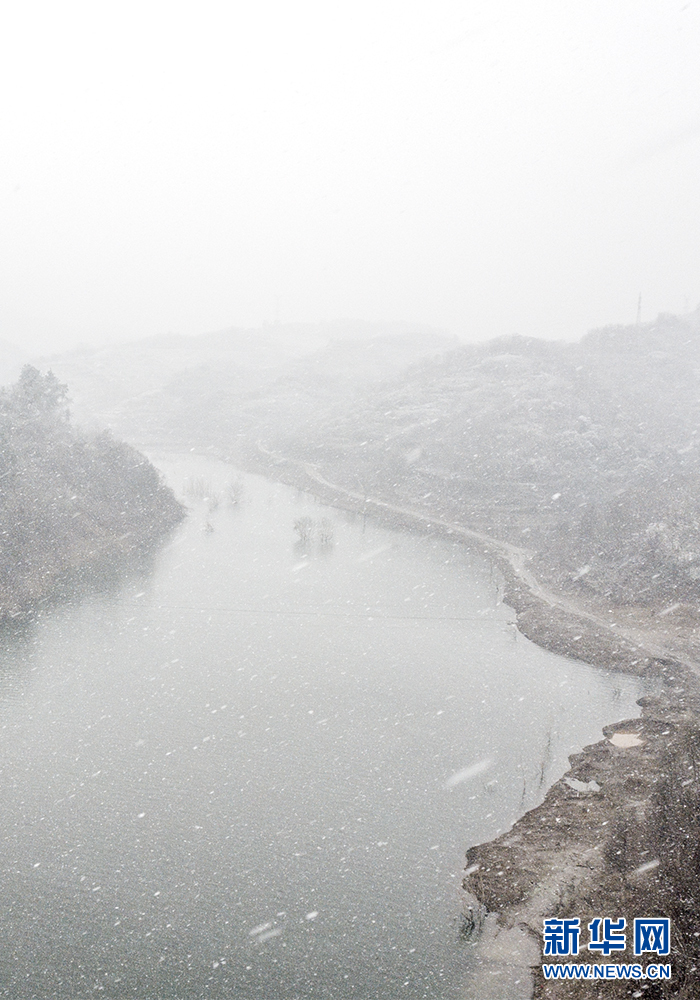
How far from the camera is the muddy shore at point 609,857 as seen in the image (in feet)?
46.6

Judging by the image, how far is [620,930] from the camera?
1485 cm

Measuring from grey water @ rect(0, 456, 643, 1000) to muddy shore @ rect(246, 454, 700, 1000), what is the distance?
29.8 inches

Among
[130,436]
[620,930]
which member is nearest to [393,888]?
[620,930]

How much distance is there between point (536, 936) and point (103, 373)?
112m

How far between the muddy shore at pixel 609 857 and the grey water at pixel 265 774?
29.8 inches

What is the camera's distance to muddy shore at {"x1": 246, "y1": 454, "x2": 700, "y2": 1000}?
1420 centimetres

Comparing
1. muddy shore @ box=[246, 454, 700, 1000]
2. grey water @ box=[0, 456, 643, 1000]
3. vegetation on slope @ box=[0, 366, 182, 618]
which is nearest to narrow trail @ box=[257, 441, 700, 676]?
muddy shore @ box=[246, 454, 700, 1000]

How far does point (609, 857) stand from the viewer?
1727 centimetres

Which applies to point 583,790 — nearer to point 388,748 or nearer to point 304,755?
point 388,748

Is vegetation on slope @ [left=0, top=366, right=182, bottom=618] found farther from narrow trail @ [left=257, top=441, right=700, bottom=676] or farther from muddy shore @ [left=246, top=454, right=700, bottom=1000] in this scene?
muddy shore @ [left=246, top=454, right=700, bottom=1000]

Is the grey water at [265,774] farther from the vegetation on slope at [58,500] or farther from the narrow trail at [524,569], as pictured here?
the vegetation on slope at [58,500]

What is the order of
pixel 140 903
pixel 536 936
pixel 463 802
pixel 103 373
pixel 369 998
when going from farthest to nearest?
1. pixel 103 373
2. pixel 463 802
3. pixel 140 903
4. pixel 536 936
5. pixel 369 998

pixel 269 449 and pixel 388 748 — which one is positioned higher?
pixel 269 449

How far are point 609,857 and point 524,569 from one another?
24.0 m
